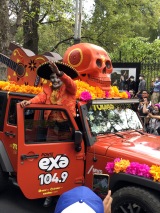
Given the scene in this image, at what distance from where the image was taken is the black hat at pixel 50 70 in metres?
4.54

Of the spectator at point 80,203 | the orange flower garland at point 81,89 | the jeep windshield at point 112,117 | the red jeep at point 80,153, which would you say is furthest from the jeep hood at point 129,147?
the spectator at point 80,203

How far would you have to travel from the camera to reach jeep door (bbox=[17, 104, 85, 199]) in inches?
160

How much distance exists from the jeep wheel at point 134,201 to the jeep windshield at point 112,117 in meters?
0.92

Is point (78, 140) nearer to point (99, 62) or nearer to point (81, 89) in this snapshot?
point (81, 89)

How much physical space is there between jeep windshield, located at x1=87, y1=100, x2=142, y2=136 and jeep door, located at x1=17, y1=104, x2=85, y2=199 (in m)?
0.32

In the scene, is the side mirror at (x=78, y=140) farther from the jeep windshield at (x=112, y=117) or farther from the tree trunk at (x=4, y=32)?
the tree trunk at (x=4, y=32)

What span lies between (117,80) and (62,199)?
42.1 ft

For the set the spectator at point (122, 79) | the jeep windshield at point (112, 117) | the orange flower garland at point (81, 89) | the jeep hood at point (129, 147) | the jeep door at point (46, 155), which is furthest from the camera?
the spectator at point (122, 79)

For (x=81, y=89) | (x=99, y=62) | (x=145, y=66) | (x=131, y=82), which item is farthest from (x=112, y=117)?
(x=145, y=66)

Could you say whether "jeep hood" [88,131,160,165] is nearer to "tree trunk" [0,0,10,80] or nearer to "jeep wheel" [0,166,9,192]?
"jeep wheel" [0,166,9,192]

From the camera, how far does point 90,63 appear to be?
195 inches

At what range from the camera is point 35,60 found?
5250mm

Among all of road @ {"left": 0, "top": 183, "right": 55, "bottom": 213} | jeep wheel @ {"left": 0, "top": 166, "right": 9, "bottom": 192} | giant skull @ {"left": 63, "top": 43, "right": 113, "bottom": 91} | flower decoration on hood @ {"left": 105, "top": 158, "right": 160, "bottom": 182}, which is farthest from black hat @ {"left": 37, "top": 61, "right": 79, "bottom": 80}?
road @ {"left": 0, "top": 183, "right": 55, "bottom": 213}

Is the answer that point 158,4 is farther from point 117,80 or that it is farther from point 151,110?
point 151,110
